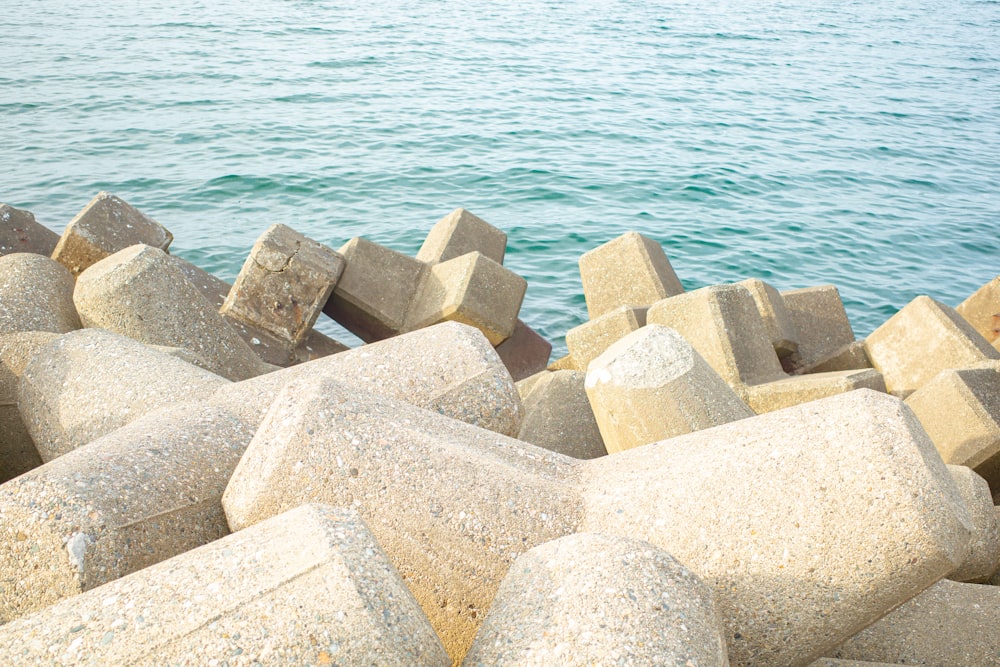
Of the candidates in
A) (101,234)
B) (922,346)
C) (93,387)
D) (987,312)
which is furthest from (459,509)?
(987,312)

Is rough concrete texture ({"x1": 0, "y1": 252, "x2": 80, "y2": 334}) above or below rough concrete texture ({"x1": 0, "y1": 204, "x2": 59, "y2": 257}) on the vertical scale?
above

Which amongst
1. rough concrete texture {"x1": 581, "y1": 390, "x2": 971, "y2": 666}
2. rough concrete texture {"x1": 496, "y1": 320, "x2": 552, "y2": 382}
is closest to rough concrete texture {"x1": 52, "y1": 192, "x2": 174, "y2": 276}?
rough concrete texture {"x1": 496, "y1": 320, "x2": 552, "y2": 382}

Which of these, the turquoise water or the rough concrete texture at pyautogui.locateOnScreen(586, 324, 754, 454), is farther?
the turquoise water

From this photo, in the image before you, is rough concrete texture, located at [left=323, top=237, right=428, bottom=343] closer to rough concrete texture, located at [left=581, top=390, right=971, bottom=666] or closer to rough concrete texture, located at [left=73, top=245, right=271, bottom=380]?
rough concrete texture, located at [left=73, top=245, right=271, bottom=380]

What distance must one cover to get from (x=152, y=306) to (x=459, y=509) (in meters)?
2.51

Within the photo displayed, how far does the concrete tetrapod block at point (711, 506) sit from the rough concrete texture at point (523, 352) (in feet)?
11.8

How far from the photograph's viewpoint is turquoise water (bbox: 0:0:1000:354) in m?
9.43

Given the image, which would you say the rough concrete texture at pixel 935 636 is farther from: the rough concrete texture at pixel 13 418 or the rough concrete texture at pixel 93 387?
the rough concrete texture at pixel 13 418

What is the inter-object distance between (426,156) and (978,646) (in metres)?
10.2

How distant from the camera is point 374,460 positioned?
2398mm

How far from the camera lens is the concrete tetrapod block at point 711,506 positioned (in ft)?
7.32

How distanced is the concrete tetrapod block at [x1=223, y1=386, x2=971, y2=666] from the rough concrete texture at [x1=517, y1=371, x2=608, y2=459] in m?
1.21

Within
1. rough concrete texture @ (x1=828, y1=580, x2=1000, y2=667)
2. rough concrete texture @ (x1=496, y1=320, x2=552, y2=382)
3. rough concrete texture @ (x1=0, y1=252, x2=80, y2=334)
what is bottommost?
rough concrete texture @ (x1=496, y1=320, x2=552, y2=382)

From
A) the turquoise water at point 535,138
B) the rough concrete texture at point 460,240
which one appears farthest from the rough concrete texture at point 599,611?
the turquoise water at point 535,138
